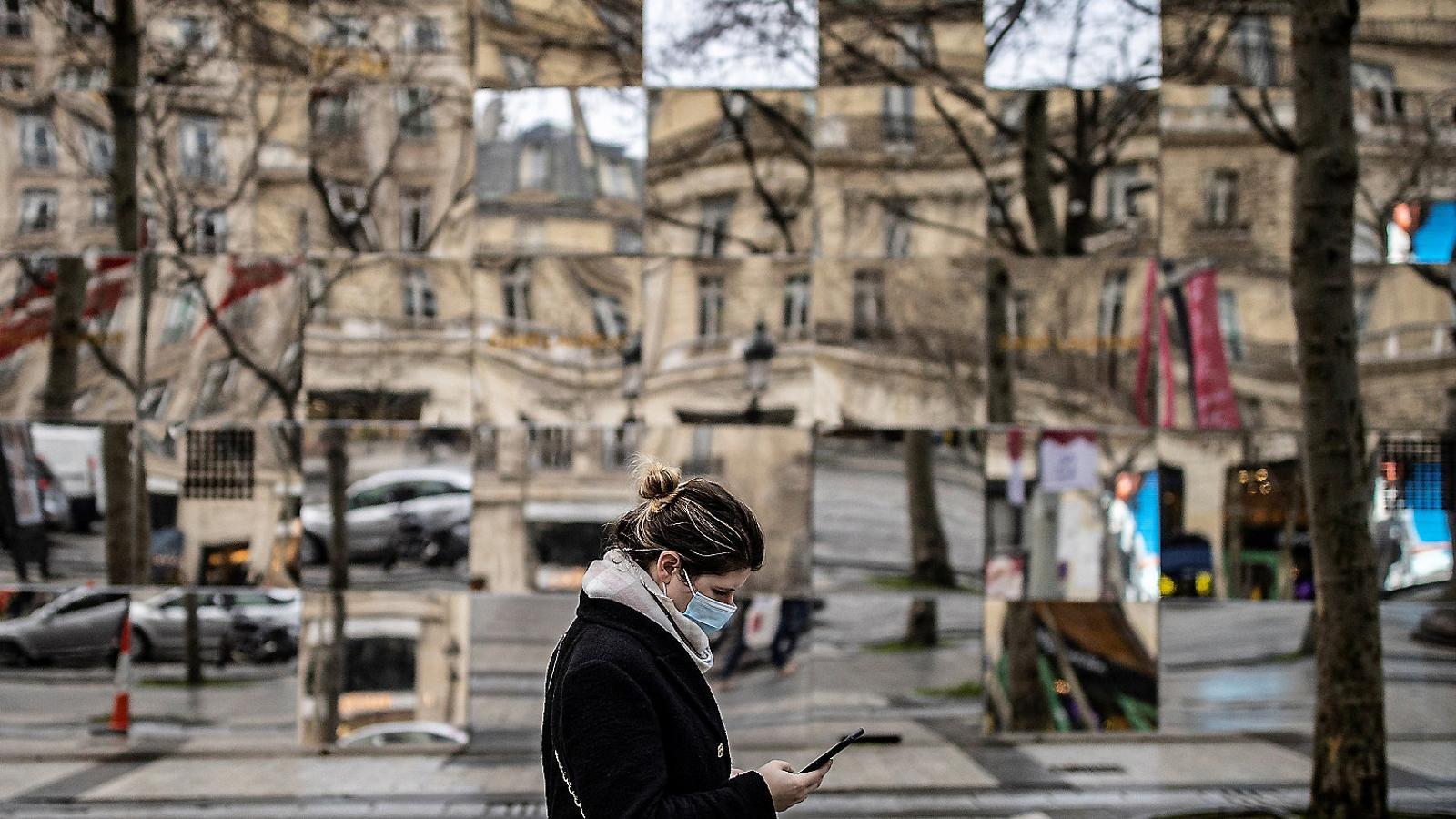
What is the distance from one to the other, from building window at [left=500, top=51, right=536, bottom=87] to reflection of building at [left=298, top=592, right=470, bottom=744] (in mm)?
3661

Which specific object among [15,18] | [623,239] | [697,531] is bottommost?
[697,531]

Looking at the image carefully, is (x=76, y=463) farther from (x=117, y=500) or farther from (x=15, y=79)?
(x=15, y=79)

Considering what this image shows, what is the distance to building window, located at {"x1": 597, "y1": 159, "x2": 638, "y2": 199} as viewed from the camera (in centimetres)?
945

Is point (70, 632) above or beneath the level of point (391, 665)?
above

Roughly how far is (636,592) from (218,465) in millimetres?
7465

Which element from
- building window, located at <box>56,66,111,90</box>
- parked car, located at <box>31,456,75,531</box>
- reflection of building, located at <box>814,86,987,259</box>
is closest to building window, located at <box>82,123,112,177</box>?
building window, located at <box>56,66,111,90</box>

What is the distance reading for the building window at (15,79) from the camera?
9.41 metres

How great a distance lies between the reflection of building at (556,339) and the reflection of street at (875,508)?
1.61 meters

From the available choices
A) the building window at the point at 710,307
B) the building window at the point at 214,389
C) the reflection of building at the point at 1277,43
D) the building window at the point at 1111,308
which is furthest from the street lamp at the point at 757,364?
the building window at the point at 214,389

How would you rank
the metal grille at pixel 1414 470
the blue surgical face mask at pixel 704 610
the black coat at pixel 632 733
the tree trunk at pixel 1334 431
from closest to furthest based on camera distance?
the black coat at pixel 632 733 → the blue surgical face mask at pixel 704 610 → the tree trunk at pixel 1334 431 → the metal grille at pixel 1414 470

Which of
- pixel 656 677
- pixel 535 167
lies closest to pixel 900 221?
pixel 535 167

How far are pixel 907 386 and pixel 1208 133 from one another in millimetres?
2776

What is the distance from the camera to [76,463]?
937cm

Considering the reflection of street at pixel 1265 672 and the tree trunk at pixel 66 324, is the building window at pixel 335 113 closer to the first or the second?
the tree trunk at pixel 66 324
